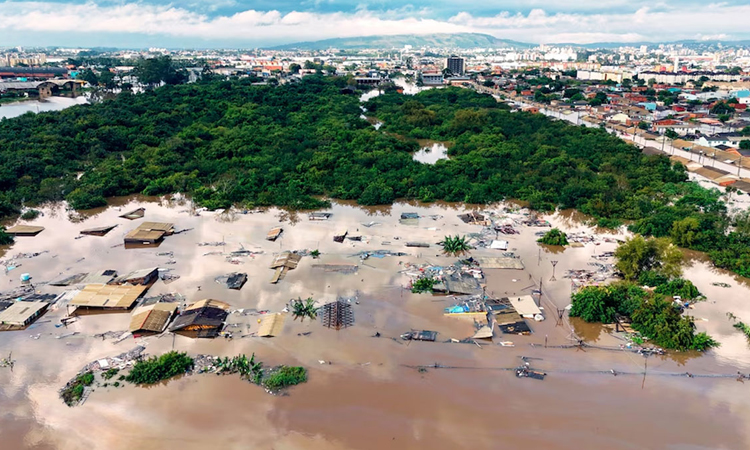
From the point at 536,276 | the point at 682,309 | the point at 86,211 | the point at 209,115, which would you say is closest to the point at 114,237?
the point at 86,211

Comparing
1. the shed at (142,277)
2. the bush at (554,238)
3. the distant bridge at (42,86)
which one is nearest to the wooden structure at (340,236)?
the shed at (142,277)

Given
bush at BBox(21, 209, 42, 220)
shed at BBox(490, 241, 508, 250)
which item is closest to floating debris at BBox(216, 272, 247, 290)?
shed at BBox(490, 241, 508, 250)

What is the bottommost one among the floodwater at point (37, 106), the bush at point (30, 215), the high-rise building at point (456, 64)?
the bush at point (30, 215)

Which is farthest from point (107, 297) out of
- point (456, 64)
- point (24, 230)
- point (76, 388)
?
point (456, 64)

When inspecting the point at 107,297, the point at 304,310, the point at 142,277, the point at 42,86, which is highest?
the point at 42,86

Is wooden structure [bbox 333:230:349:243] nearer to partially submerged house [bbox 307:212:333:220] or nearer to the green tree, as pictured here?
partially submerged house [bbox 307:212:333:220]

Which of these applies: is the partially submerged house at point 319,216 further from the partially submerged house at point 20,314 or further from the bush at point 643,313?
the bush at point 643,313

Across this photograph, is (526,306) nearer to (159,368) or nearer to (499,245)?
(499,245)

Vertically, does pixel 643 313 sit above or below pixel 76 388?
above
